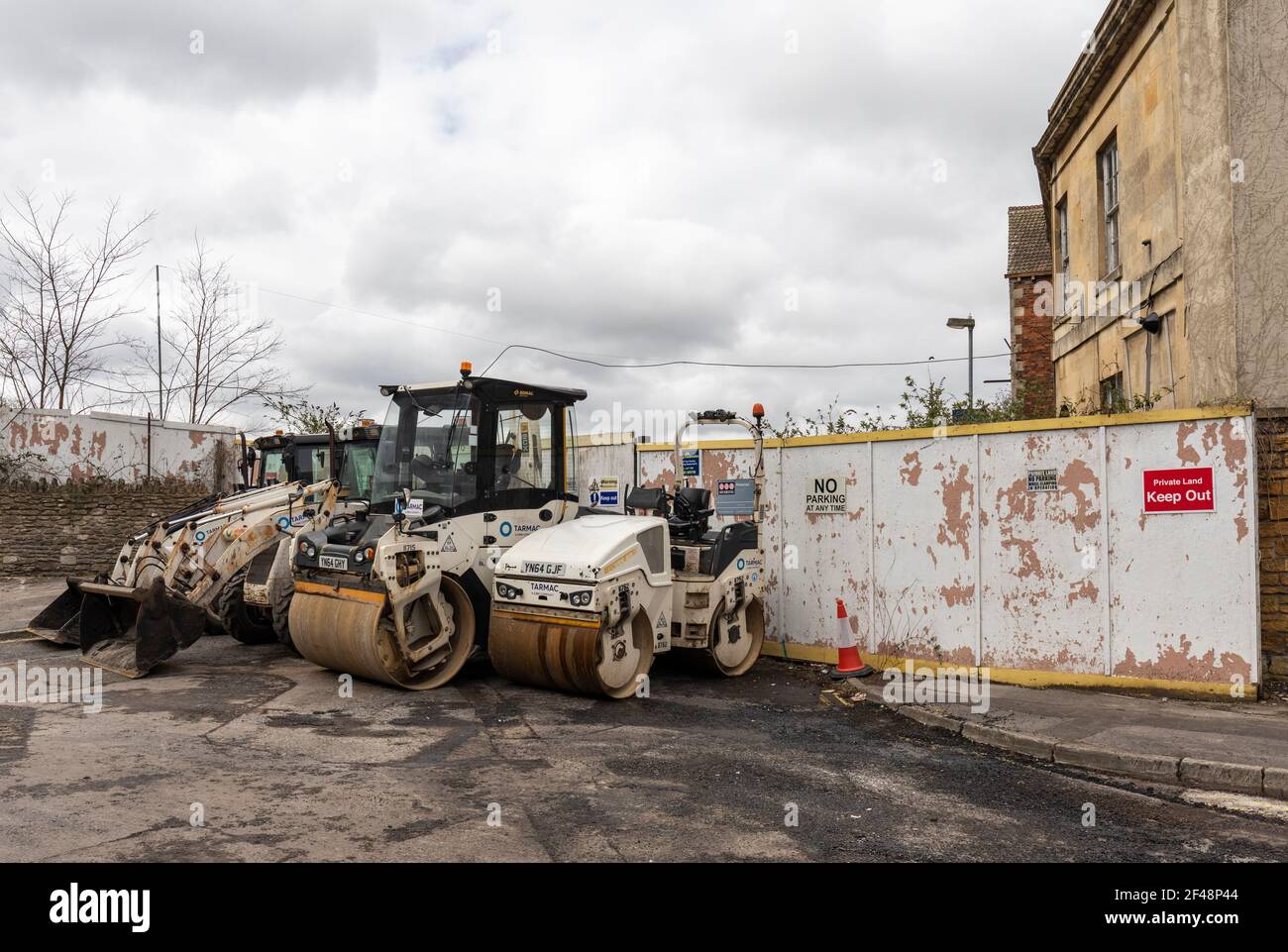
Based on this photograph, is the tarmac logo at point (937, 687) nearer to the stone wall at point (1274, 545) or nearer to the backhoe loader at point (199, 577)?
the stone wall at point (1274, 545)

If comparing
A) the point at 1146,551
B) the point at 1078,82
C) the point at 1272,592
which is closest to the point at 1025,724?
the point at 1146,551

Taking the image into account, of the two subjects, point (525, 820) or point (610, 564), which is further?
point (610, 564)

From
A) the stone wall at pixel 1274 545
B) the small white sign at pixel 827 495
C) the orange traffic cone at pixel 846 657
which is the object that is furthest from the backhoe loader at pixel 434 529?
the stone wall at pixel 1274 545

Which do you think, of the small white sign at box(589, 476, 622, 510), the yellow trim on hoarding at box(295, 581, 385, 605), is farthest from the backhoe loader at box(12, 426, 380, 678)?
the small white sign at box(589, 476, 622, 510)

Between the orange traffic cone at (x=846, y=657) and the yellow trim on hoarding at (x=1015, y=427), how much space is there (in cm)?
185

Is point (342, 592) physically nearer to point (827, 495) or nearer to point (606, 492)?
point (827, 495)

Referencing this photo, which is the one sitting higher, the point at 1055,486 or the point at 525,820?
the point at 1055,486

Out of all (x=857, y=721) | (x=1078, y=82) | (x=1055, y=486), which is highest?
(x=1078, y=82)

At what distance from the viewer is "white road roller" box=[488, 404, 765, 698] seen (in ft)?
27.9

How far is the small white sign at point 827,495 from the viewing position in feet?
36.6

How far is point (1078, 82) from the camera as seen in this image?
14.1 metres
